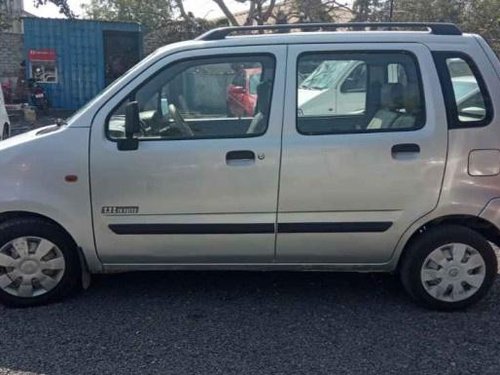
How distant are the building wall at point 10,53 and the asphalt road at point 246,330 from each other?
52.2 ft

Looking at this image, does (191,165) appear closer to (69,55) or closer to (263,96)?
(263,96)

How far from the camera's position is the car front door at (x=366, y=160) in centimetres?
368

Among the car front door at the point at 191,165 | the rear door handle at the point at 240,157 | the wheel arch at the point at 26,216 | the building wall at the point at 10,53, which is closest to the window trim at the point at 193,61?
the car front door at the point at 191,165

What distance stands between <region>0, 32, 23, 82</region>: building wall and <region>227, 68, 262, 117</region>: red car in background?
16303 mm

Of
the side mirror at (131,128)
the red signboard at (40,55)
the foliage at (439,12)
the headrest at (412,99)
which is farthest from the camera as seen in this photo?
the foliage at (439,12)

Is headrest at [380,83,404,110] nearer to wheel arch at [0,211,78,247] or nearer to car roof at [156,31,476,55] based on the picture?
car roof at [156,31,476,55]

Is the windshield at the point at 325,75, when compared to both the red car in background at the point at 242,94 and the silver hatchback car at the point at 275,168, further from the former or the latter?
the red car in background at the point at 242,94

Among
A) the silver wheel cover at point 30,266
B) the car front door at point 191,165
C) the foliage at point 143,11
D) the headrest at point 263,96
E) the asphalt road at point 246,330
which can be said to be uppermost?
the foliage at point 143,11

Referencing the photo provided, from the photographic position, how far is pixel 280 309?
3.94 metres

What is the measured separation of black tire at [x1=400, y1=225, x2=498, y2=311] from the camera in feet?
12.5

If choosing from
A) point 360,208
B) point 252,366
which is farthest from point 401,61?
point 252,366

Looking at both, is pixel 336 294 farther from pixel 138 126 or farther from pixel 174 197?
pixel 138 126

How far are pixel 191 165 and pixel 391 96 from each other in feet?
4.67

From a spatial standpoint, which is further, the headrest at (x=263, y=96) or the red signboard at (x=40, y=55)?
the red signboard at (x=40, y=55)
